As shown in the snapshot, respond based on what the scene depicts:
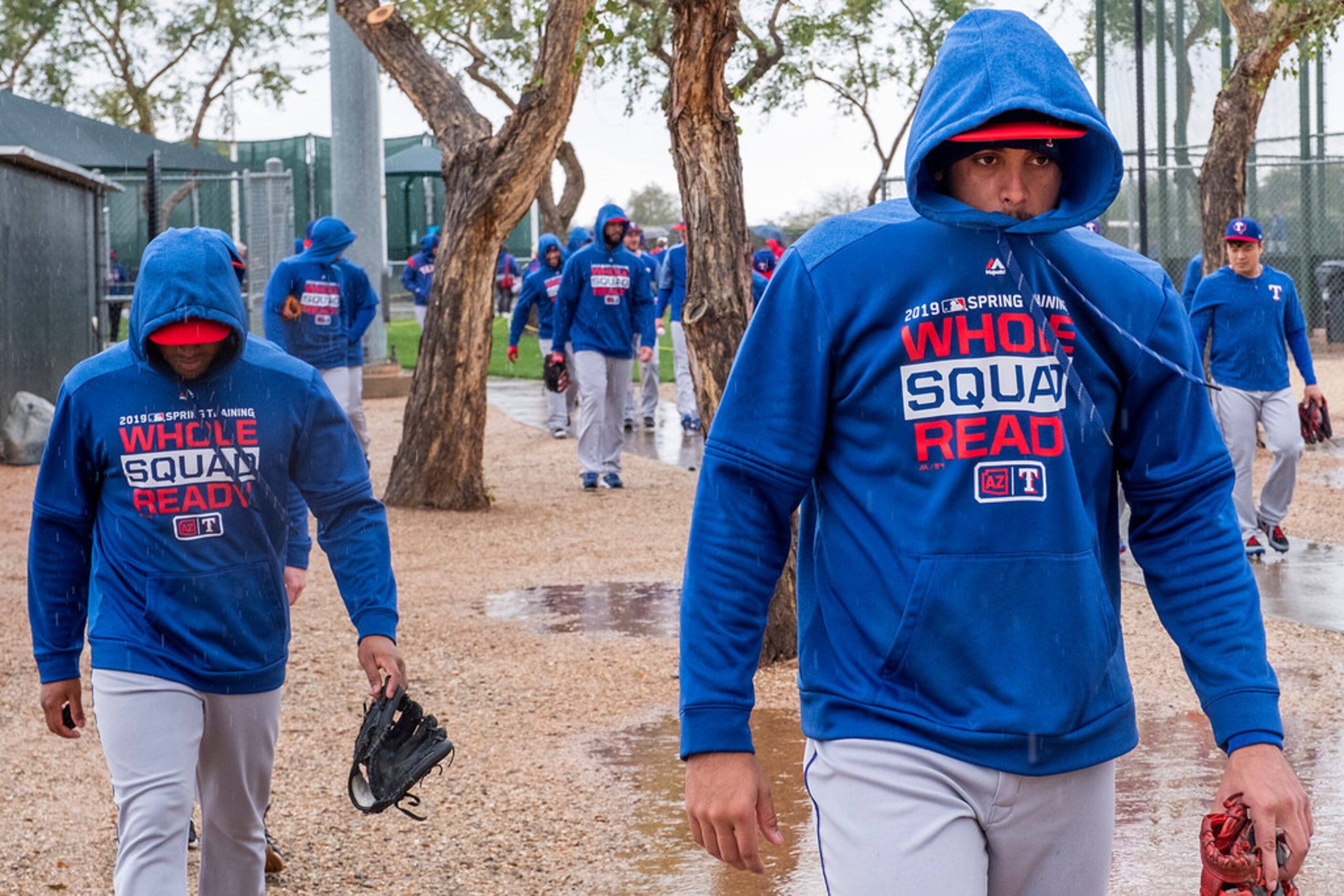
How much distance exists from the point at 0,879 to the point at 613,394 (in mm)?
9152

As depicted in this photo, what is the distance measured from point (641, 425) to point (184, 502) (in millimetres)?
14873

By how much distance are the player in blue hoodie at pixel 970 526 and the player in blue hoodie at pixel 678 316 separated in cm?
1395

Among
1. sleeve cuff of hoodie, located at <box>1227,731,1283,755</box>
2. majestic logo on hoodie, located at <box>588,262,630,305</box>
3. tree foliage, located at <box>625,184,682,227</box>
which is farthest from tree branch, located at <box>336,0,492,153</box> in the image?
tree foliage, located at <box>625,184,682,227</box>

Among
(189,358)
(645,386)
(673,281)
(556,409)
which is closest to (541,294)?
(556,409)

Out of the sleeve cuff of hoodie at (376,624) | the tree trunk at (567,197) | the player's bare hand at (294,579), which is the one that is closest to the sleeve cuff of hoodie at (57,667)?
the sleeve cuff of hoodie at (376,624)

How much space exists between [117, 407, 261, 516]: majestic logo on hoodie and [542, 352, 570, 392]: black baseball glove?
34.2 feet

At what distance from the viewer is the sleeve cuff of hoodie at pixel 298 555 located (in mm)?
4742

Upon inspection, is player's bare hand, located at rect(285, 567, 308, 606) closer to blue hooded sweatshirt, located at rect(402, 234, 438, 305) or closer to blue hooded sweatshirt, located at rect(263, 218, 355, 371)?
blue hooded sweatshirt, located at rect(263, 218, 355, 371)

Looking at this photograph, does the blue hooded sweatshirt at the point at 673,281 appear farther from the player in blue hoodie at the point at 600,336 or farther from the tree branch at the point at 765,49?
the tree branch at the point at 765,49

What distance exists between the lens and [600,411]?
13.7 meters

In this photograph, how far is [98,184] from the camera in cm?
1931

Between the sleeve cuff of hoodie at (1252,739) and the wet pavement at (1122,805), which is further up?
the sleeve cuff of hoodie at (1252,739)

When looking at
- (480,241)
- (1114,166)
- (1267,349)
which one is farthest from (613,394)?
(1114,166)

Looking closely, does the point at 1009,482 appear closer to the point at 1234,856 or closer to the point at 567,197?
the point at 1234,856
